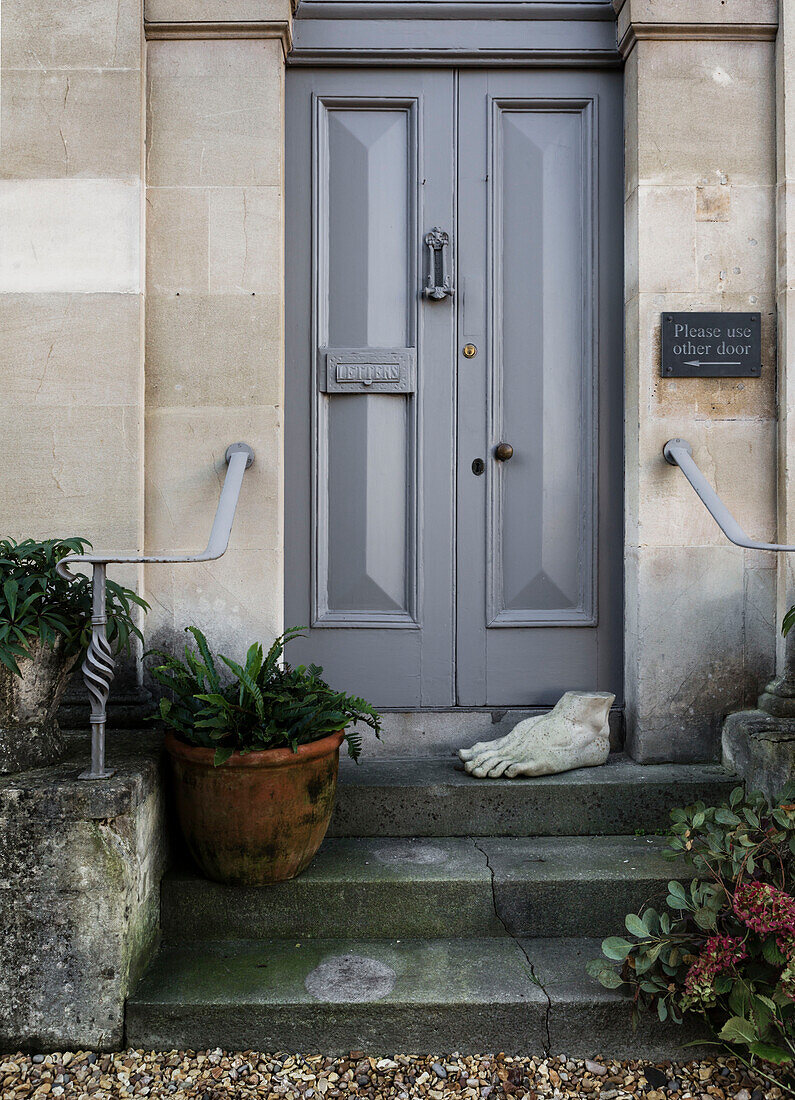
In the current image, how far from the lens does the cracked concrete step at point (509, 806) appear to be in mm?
3084

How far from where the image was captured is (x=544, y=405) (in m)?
3.54

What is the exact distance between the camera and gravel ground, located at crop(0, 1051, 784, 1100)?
2.26 m

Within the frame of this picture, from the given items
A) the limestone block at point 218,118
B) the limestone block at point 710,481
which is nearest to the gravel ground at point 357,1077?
the limestone block at point 710,481

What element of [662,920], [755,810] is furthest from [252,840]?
[755,810]

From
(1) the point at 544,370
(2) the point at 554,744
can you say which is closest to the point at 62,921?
(2) the point at 554,744

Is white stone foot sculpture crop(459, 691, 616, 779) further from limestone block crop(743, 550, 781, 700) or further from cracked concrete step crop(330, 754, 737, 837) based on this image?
limestone block crop(743, 550, 781, 700)

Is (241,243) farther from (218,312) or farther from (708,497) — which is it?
(708,497)

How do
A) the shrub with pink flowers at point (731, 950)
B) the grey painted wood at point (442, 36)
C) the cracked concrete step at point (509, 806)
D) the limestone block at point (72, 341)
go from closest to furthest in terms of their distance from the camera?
the shrub with pink flowers at point (731, 950)
the cracked concrete step at point (509, 806)
the limestone block at point (72, 341)
the grey painted wood at point (442, 36)

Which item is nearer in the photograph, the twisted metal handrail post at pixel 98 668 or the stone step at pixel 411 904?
the twisted metal handrail post at pixel 98 668

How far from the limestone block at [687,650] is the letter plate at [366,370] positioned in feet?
3.61

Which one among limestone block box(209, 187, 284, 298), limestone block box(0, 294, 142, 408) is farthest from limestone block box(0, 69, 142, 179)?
limestone block box(0, 294, 142, 408)

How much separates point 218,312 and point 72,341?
0.52 m

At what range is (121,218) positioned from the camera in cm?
324

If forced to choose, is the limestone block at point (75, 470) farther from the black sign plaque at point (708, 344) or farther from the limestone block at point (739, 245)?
the limestone block at point (739, 245)
